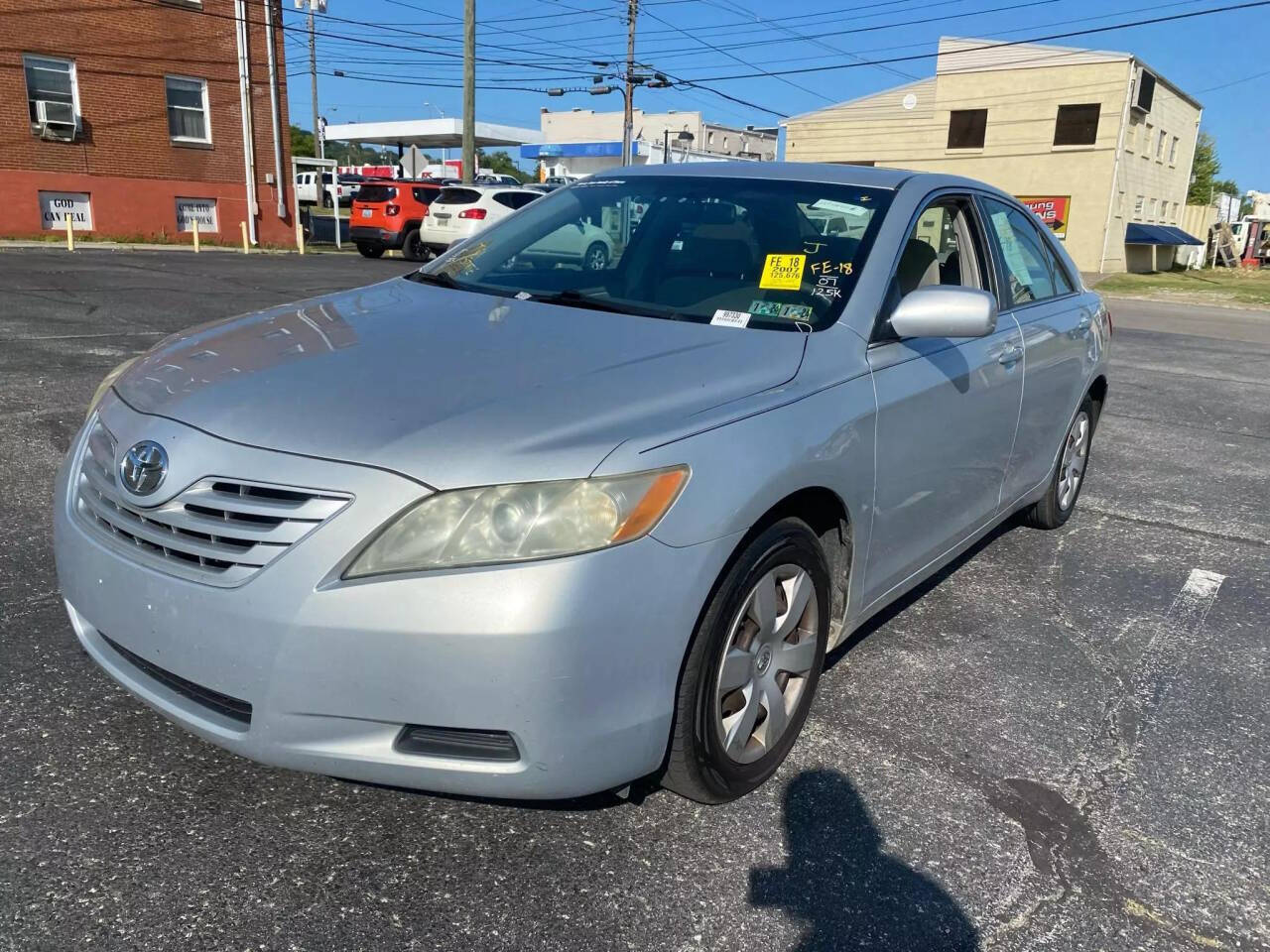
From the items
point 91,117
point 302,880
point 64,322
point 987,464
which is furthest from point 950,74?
point 302,880

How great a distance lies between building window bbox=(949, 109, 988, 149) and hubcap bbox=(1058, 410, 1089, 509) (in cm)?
3532

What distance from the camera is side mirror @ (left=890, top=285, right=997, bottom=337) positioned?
2881mm

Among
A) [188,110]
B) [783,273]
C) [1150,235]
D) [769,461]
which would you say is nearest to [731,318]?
[783,273]

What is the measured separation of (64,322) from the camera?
9430 mm

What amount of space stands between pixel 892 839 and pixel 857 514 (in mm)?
863

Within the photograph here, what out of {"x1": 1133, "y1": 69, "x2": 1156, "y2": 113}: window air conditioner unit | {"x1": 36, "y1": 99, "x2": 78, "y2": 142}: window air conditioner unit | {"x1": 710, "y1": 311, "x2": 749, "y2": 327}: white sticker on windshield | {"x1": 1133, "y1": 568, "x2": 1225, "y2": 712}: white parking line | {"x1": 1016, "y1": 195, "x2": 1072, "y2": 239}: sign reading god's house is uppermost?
{"x1": 1133, "y1": 69, "x2": 1156, "y2": 113}: window air conditioner unit

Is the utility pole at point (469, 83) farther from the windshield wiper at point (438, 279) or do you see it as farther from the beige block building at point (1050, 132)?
the windshield wiper at point (438, 279)

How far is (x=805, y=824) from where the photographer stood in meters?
2.53

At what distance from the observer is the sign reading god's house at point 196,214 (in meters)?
24.0

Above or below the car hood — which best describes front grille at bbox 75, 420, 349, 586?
below

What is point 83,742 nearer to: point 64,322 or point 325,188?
point 64,322

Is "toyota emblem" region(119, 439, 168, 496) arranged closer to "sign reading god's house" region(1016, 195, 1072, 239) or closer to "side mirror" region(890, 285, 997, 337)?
"side mirror" region(890, 285, 997, 337)

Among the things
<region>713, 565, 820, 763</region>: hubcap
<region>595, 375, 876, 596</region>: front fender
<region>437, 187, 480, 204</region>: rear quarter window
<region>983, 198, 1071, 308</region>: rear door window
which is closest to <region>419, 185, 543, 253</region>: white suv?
<region>437, 187, 480, 204</region>: rear quarter window

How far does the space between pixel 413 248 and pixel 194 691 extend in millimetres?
22793
